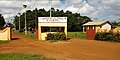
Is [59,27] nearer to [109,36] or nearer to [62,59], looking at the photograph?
[109,36]

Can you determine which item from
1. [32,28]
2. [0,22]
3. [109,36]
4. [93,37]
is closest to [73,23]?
[32,28]

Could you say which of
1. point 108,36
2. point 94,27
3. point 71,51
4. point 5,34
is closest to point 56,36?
point 108,36

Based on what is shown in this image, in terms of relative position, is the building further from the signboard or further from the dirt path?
the dirt path

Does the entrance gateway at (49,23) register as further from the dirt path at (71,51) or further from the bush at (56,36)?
the dirt path at (71,51)

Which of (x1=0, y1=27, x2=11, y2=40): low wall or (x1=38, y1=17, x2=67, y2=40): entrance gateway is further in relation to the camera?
(x1=0, y1=27, x2=11, y2=40): low wall

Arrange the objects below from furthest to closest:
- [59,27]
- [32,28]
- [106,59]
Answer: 1. [32,28]
2. [59,27]
3. [106,59]

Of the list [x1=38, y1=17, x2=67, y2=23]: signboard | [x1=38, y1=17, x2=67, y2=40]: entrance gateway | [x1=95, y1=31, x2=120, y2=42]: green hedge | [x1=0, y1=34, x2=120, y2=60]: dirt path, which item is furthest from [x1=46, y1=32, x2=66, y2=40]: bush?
[x1=0, y1=34, x2=120, y2=60]: dirt path

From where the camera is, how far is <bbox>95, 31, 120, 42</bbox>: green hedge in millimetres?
34206

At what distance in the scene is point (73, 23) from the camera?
329 feet

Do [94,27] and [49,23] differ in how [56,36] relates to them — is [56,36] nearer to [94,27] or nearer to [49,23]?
[49,23]

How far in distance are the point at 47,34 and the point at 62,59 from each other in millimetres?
22188

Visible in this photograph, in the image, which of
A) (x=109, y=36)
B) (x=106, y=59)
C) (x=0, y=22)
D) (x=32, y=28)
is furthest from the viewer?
(x=0, y=22)

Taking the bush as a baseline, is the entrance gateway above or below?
above

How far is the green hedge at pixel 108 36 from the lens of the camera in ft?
112
